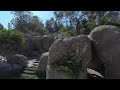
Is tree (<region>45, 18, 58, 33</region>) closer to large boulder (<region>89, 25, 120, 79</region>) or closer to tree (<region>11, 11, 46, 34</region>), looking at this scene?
tree (<region>11, 11, 46, 34</region>)

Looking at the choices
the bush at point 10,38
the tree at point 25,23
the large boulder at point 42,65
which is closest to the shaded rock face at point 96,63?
the large boulder at point 42,65

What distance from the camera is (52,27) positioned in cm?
2802

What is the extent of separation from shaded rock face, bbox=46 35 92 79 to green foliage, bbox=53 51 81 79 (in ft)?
0.28

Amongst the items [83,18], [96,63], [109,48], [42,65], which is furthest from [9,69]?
[83,18]

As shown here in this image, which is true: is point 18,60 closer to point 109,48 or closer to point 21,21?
point 109,48

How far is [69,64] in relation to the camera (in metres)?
6.43

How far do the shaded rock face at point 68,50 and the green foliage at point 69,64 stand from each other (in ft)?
0.28

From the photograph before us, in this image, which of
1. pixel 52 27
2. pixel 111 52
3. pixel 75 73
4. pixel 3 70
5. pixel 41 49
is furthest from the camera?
pixel 52 27

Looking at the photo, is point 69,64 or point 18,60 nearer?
point 69,64

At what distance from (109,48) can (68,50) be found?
1.42m

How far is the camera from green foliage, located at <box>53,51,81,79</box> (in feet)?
20.6
